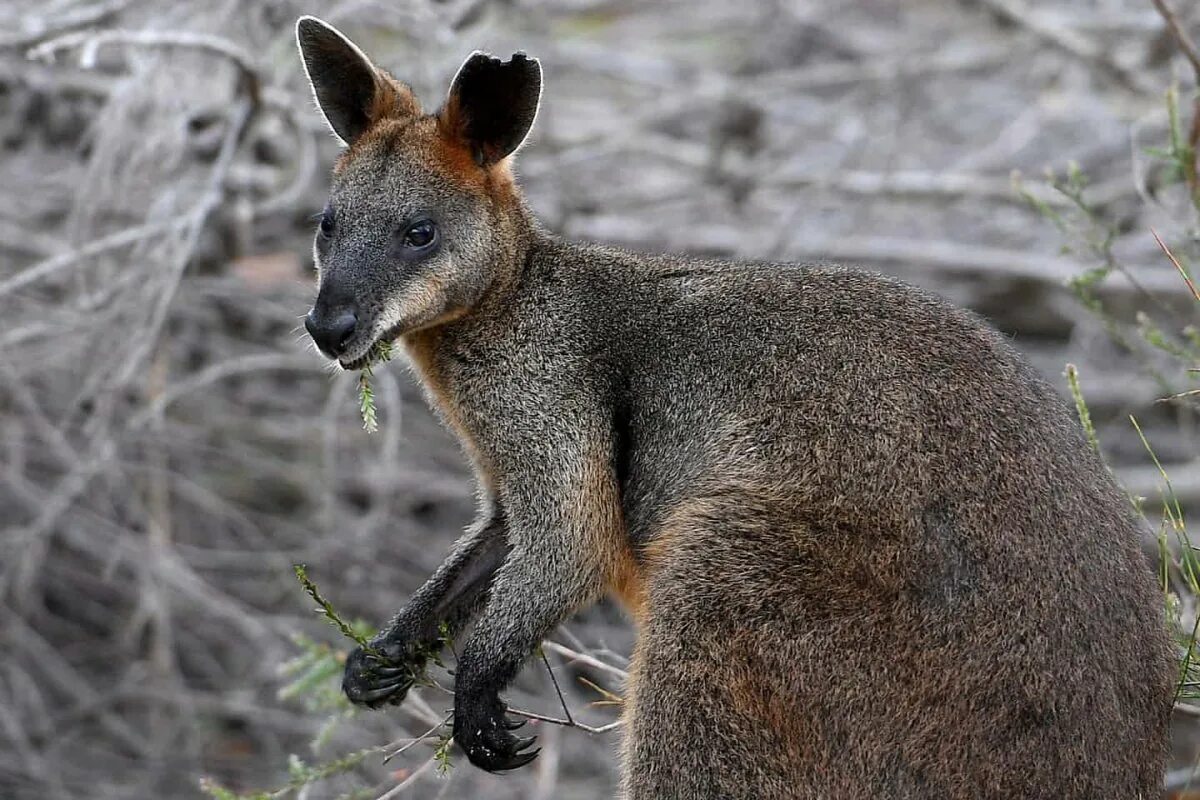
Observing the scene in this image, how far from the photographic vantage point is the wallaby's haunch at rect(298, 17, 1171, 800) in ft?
10.0

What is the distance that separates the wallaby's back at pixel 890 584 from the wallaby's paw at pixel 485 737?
1.27 feet

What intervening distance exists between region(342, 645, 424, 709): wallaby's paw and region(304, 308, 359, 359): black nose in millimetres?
778

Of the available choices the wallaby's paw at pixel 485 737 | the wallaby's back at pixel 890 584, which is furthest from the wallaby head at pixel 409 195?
the wallaby's paw at pixel 485 737

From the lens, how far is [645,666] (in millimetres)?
3303

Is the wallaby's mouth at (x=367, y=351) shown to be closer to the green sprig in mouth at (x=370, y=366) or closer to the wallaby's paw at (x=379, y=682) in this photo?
the green sprig in mouth at (x=370, y=366)

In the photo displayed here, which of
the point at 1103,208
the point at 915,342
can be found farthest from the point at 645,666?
the point at 1103,208

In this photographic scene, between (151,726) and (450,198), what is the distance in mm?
4203

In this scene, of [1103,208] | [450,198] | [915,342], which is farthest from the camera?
[1103,208]

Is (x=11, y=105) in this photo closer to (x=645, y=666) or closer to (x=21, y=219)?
(x=21, y=219)

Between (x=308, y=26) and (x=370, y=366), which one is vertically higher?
(x=308, y=26)

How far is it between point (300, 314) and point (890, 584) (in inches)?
164

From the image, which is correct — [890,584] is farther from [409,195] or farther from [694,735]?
[409,195]

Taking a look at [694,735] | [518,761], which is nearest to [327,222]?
[518,761]

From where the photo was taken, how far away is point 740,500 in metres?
3.38
